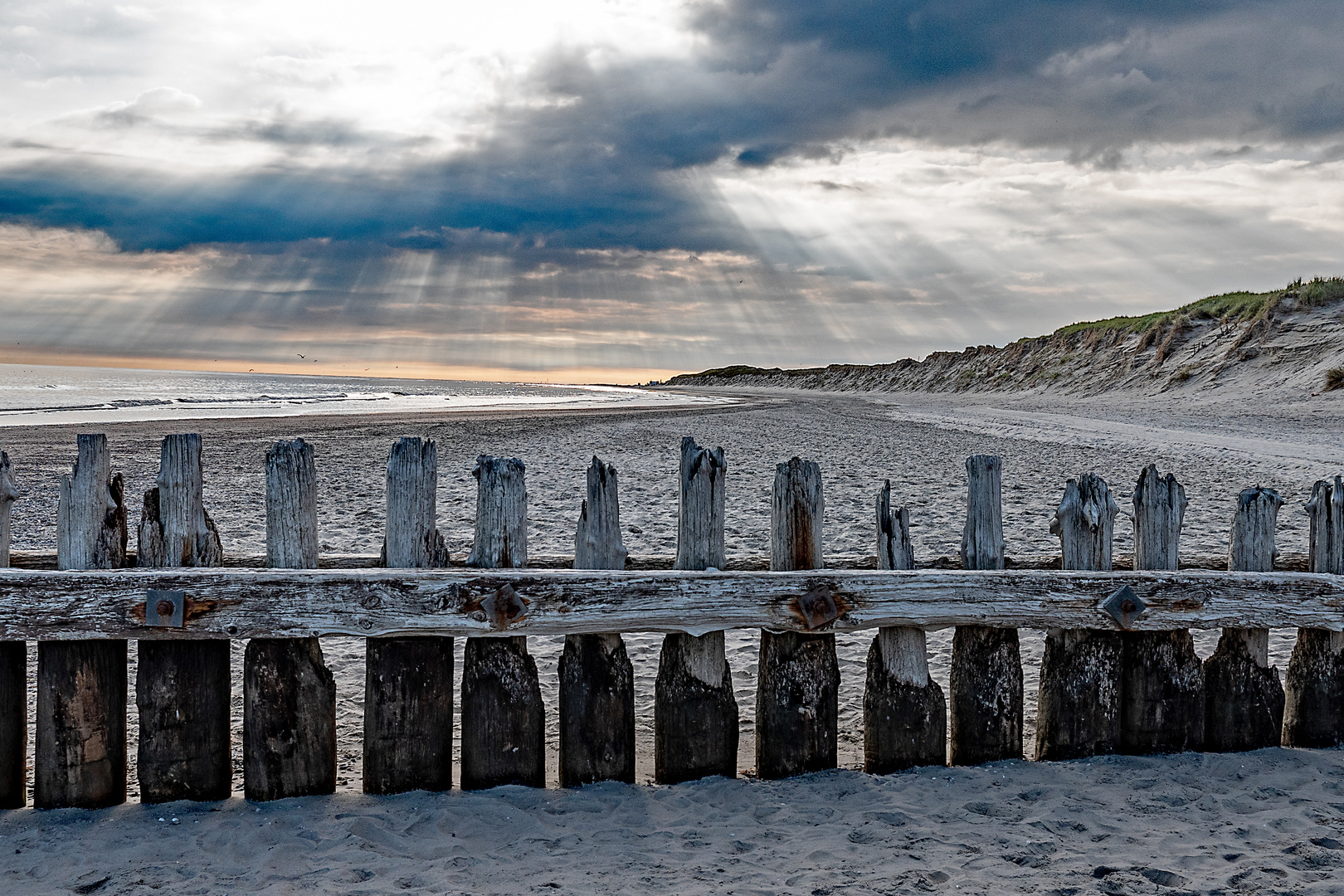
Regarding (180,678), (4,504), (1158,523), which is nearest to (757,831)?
(1158,523)

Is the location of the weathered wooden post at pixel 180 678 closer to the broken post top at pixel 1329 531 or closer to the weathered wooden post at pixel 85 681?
the weathered wooden post at pixel 85 681

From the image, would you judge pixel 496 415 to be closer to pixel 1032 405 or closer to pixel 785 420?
pixel 785 420

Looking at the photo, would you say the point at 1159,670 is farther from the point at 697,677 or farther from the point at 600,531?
the point at 600,531

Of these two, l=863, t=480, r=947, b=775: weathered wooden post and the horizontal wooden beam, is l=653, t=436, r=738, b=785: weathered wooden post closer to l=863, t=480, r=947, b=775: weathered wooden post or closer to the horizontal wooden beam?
the horizontal wooden beam

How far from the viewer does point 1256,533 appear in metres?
3.36

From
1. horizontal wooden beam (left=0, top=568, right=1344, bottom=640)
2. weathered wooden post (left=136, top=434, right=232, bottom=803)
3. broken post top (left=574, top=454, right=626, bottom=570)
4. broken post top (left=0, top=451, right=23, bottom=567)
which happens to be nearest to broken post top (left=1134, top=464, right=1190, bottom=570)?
horizontal wooden beam (left=0, top=568, right=1344, bottom=640)

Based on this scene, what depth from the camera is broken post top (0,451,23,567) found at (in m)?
2.89

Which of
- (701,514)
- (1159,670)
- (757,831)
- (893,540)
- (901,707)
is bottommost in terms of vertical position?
(757,831)

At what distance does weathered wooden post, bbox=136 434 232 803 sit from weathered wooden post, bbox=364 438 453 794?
53 centimetres

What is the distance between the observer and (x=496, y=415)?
28.4 m

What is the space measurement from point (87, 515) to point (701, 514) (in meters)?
2.15

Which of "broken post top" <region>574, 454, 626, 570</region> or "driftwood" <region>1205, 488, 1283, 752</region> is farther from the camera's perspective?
"driftwood" <region>1205, 488, 1283, 752</region>

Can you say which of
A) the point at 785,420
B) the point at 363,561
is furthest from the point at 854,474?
the point at 785,420

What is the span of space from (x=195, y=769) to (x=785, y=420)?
74.4ft
